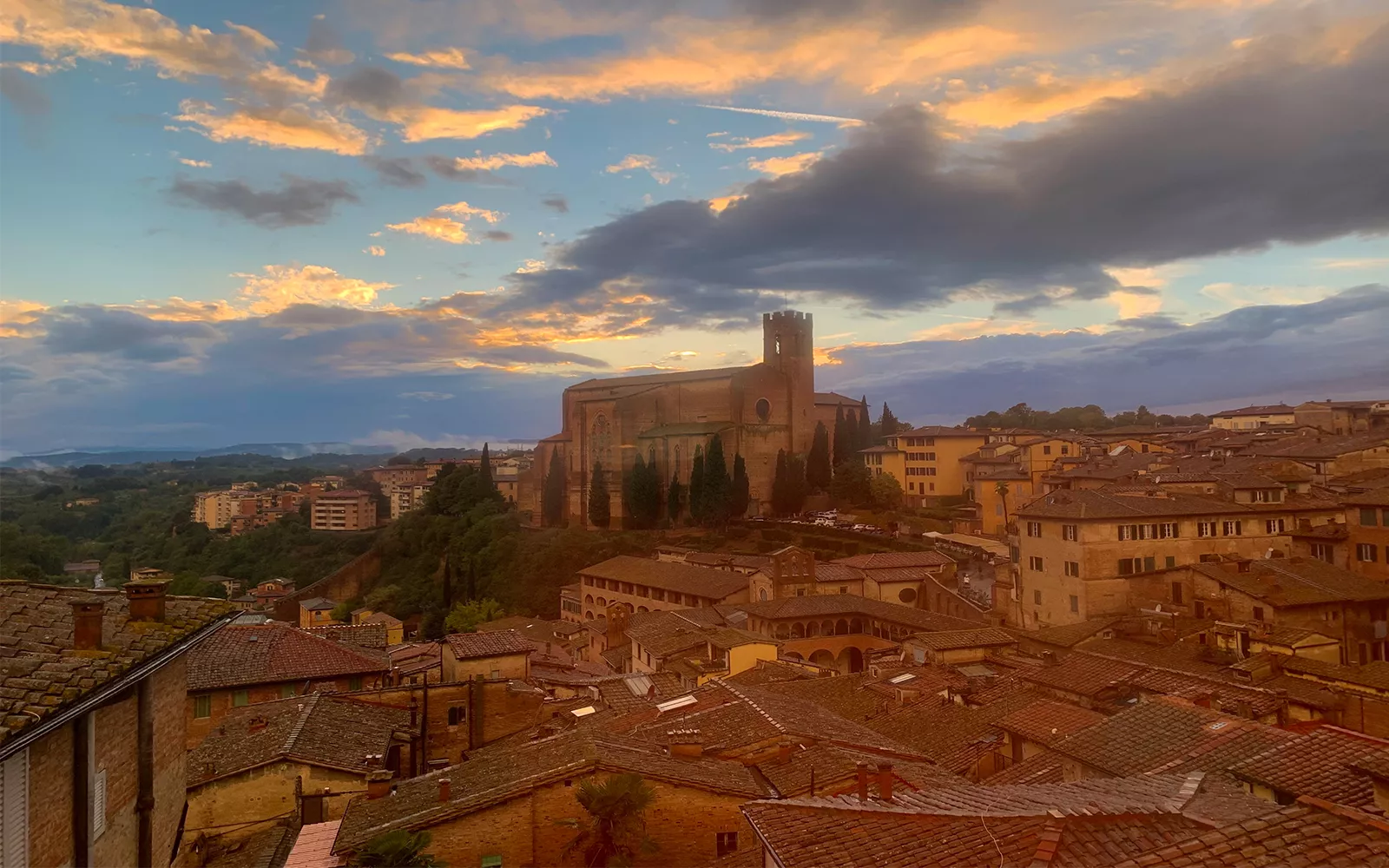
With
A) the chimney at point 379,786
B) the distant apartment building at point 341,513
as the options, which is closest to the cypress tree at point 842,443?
the distant apartment building at point 341,513

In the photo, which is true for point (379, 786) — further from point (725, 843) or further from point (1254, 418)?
point (1254, 418)

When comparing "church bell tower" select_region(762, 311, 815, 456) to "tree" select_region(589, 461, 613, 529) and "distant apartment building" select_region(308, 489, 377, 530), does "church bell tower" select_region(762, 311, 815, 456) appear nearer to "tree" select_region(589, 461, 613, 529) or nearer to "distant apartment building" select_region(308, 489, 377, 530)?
"tree" select_region(589, 461, 613, 529)

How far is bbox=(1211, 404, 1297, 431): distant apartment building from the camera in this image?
71375 millimetres

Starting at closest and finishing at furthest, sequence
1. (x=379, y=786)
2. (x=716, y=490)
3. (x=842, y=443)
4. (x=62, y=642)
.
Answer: (x=62, y=642) → (x=379, y=786) → (x=716, y=490) → (x=842, y=443)

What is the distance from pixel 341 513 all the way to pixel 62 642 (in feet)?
347

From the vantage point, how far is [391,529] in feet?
262

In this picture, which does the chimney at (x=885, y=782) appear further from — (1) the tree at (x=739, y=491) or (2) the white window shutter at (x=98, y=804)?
(1) the tree at (x=739, y=491)

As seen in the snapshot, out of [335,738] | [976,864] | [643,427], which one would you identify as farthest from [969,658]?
[643,427]

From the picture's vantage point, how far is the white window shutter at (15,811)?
4.28m

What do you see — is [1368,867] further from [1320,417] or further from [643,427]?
[643,427]

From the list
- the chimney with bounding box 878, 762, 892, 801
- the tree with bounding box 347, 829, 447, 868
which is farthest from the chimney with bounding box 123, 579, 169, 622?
the chimney with bounding box 878, 762, 892, 801

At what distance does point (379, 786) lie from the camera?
12.4 metres

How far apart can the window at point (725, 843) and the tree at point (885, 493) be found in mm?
54335

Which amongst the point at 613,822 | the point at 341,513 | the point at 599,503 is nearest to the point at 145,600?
the point at 613,822
